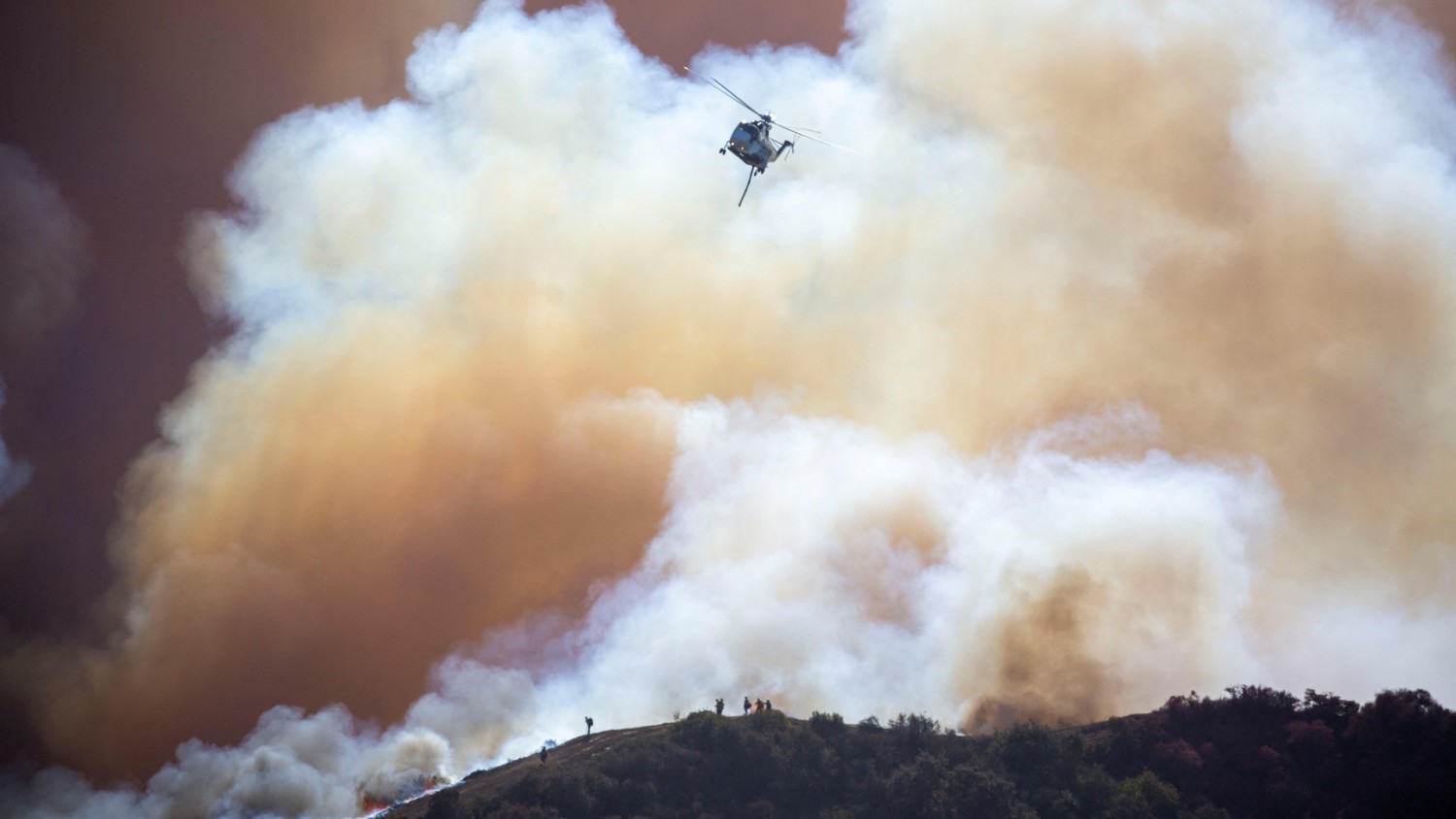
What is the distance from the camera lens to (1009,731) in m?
66.2

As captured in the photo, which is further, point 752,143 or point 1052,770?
point 752,143

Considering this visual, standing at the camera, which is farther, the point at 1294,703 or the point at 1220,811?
the point at 1294,703

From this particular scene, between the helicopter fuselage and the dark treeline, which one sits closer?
the dark treeline

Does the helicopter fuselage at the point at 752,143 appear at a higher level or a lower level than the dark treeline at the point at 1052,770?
higher

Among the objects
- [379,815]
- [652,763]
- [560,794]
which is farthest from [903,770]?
[379,815]

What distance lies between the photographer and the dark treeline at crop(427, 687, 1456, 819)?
5834 cm

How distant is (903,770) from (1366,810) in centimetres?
2202

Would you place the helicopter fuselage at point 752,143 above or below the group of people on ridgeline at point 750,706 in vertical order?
above

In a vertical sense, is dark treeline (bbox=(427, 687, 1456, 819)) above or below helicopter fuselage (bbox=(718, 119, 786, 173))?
below

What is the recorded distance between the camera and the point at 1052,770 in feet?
206

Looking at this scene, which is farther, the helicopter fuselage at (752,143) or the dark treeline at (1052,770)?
the helicopter fuselage at (752,143)

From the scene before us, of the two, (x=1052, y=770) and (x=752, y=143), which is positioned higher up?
(x=752, y=143)

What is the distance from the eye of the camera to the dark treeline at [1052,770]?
5834 centimetres

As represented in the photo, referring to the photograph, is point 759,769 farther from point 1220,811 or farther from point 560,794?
point 1220,811
